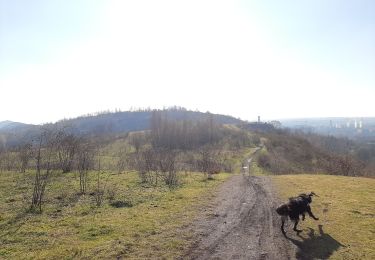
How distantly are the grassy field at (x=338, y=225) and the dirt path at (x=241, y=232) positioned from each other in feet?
2.57

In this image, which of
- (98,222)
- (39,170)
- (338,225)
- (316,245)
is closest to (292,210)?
(316,245)

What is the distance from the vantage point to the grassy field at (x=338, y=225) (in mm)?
11430

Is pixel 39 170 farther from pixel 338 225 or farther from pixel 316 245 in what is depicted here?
pixel 338 225

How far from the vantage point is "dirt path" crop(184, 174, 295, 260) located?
1087cm

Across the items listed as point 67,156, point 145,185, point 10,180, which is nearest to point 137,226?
point 145,185

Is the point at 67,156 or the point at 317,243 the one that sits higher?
the point at 67,156

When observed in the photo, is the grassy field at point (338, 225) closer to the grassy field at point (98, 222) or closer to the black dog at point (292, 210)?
the black dog at point (292, 210)

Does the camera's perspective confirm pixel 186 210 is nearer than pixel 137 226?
No

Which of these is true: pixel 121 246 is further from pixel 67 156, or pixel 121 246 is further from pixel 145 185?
pixel 67 156

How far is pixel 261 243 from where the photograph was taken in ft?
38.9

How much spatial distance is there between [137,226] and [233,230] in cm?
379

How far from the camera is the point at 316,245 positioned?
39.2 feet

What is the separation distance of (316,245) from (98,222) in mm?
8526

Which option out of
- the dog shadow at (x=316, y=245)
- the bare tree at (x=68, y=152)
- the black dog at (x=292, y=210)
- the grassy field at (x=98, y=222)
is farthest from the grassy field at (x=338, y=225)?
the bare tree at (x=68, y=152)
